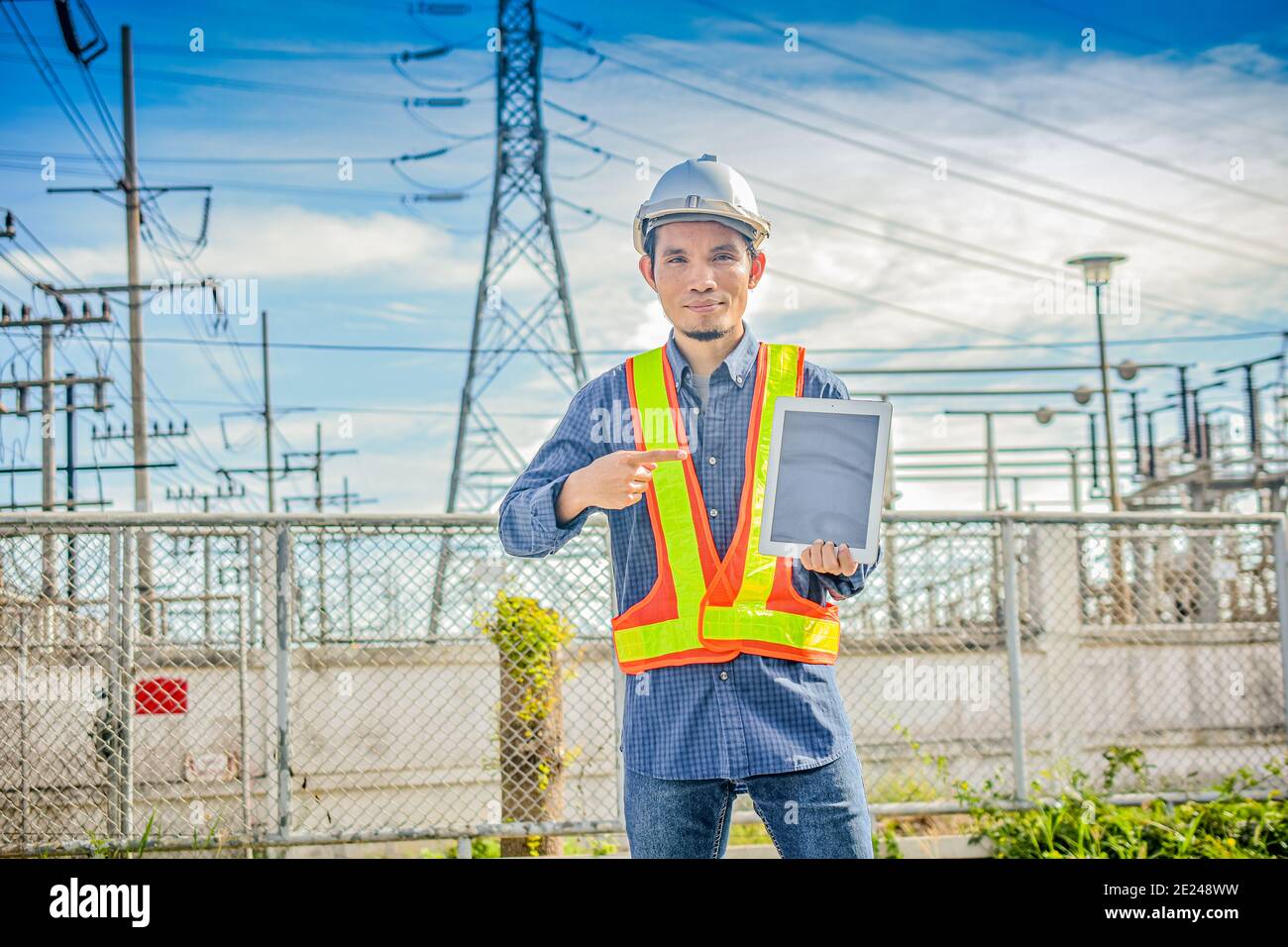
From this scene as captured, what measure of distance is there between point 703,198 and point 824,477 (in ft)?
2.27

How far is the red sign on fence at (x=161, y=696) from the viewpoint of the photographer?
5949mm

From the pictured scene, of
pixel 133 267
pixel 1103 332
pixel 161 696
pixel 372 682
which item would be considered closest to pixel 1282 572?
pixel 372 682

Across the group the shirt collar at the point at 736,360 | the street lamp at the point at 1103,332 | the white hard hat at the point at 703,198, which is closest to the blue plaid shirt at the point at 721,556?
the shirt collar at the point at 736,360

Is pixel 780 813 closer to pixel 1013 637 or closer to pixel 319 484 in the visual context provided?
pixel 1013 637

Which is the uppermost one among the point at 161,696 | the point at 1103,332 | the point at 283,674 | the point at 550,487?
the point at 1103,332

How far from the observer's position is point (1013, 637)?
249 inches

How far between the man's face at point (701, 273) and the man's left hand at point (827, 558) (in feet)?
1.87

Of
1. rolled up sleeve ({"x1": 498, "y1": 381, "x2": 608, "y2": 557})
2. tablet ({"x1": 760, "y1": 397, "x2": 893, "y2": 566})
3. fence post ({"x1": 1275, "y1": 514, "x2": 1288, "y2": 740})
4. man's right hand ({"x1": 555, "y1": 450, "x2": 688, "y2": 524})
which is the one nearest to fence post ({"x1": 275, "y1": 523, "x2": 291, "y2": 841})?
rolled up sleeve ({"x1": 498, "y1": 381, "x2": 608, "y2": 557})

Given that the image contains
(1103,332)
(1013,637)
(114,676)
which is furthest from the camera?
(1103,332)

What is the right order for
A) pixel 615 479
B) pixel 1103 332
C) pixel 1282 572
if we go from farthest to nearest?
1. pixel 1103 332
2. pixel 1282 572
3. pixel 615 479
